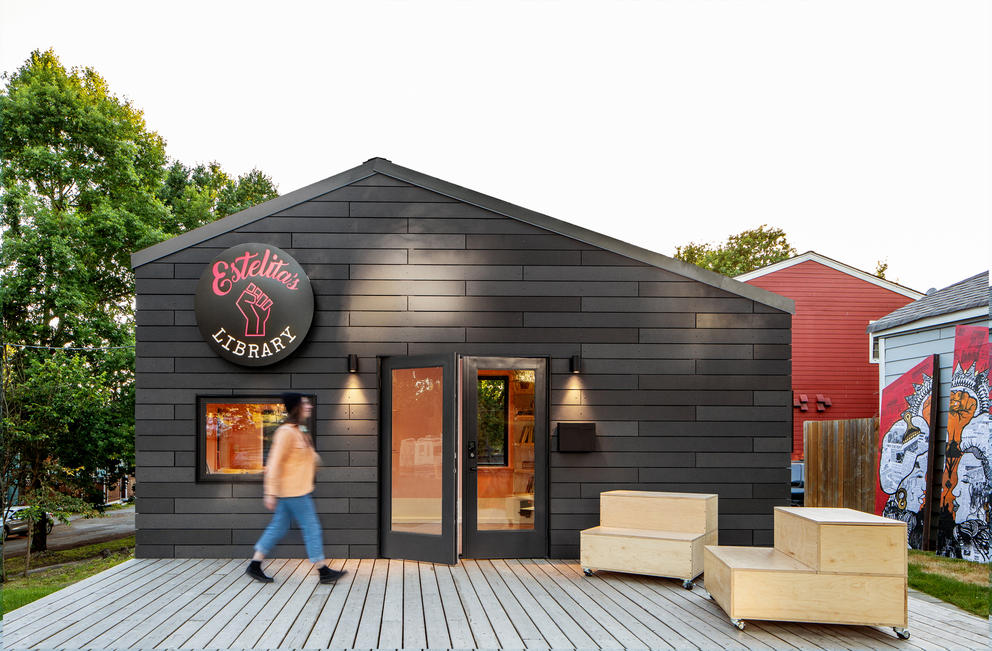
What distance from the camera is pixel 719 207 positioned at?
973 inches

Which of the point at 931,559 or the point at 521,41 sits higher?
the point at 521,41

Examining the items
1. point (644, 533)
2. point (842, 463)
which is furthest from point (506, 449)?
point (842, 463)

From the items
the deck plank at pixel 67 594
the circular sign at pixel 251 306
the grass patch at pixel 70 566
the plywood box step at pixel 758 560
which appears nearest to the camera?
the plywood box step at pixel 758 560

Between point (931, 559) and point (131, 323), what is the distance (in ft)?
50.6

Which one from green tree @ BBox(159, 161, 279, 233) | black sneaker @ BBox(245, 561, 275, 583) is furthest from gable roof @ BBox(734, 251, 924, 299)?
green tree @ BBox(159, 161, 279, 233)

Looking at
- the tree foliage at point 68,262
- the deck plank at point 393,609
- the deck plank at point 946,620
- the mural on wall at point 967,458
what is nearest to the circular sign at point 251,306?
the deck plank at point 393,609

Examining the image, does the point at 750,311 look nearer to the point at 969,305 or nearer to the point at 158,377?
the point at 969,305

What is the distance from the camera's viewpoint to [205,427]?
580cm

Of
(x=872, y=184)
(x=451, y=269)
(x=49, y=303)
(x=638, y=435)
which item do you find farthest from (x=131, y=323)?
(x=872, y=184)

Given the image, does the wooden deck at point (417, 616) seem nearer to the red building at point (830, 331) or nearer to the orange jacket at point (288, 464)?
the orange jacket at point (288, 464)

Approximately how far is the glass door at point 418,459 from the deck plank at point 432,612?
309 mm

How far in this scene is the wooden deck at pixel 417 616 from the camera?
11.8 feet

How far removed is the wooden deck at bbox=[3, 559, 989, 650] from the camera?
3598 millimetres

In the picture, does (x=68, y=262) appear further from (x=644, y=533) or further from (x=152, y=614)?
(x=644, y=533)
